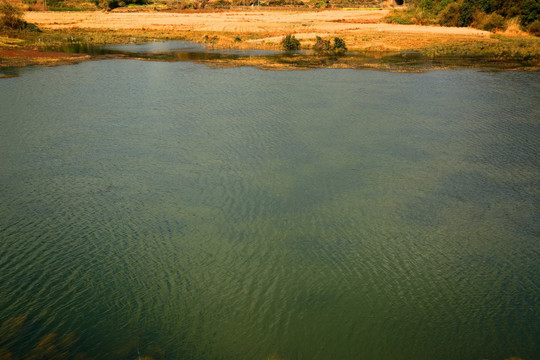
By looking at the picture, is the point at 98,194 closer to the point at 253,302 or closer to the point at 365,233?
the point at 253,302

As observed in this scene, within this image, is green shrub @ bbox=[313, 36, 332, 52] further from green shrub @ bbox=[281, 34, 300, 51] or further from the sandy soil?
the sandy soil

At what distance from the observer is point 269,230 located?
509 inches

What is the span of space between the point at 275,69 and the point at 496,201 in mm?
22893

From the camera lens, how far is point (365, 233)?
1284 centimetres

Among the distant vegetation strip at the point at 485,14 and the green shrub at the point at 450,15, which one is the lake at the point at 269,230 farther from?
the green shrub at the point at 450,15

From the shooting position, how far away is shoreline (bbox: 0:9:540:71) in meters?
39.8

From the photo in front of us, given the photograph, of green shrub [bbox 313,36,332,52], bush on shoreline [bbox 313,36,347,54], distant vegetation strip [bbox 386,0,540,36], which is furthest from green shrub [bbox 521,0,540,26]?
green shrub [bbox 313,36,332,52]

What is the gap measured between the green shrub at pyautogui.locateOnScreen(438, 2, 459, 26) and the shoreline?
332 centimetres

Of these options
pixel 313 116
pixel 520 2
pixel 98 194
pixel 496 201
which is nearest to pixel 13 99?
pixel 98 194

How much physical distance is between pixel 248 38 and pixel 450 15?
26561 millimetres

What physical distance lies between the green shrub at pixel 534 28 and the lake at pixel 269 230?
3034 cm

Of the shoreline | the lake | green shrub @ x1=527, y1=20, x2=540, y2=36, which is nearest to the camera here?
the lake

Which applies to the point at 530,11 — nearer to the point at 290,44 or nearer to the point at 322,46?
the point at 322,46

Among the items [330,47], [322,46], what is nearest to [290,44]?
[322,46]
